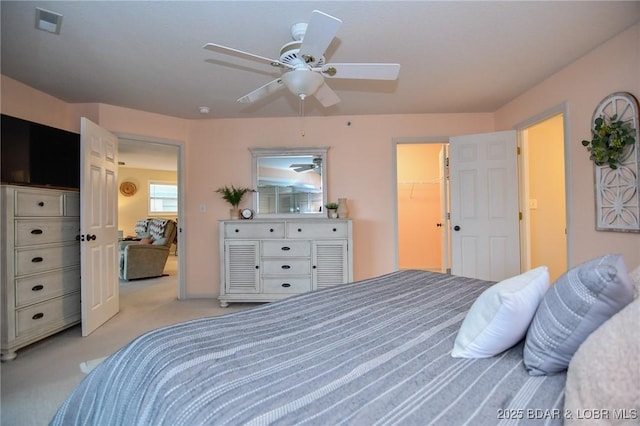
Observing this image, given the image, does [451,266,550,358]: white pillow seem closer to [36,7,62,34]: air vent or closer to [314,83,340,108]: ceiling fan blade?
[314,83,340,108]: ceiling fan blade

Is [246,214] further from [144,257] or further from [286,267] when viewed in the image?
[144,257]

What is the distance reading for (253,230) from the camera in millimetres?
3461

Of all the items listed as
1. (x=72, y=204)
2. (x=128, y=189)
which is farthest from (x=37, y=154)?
(x=128, y=189)

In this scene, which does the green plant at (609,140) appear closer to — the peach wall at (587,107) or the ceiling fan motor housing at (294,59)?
the peach wall at (587,107)

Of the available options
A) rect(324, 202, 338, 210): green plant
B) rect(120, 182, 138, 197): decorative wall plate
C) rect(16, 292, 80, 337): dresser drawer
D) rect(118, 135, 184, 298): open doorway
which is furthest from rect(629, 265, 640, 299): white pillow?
rect(120, 182, 138, 197): decorative wall plate

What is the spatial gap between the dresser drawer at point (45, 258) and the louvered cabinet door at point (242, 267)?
1427 mm

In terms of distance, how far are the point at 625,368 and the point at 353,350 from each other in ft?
2.18

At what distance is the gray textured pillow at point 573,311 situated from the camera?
77cm

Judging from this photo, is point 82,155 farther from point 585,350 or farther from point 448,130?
point 448,130

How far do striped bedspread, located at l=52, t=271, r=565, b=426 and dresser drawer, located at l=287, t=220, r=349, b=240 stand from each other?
2.07 metres

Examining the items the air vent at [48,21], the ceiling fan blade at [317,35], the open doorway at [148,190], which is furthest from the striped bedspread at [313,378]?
the open doorway at [148,190]

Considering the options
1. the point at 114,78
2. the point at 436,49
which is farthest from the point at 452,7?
the point at 114,78

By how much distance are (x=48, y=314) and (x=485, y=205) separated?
4.47m

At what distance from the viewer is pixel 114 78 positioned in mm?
2713
